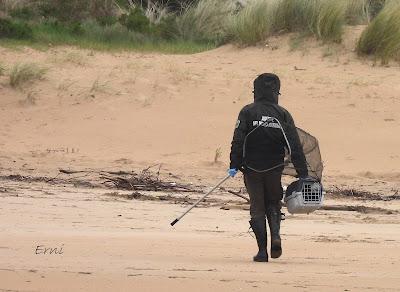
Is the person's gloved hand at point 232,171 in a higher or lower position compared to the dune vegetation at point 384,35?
higher

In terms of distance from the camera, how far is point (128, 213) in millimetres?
12281

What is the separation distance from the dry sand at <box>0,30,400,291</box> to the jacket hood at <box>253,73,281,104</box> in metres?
1.22

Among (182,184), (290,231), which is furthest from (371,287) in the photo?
(182,184)

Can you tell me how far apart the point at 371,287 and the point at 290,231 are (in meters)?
3.90

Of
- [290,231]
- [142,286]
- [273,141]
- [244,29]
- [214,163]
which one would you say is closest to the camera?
[142,286]

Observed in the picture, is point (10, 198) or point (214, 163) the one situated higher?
point (10, 198)

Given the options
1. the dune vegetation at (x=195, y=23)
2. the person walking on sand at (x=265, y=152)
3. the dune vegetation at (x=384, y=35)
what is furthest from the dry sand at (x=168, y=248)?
the dune vegetation at (x=195, y=23)

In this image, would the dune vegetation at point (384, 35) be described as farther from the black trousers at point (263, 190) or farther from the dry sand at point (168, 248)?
the black trousers at point (263, 190)

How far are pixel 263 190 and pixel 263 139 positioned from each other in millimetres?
423

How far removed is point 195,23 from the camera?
27.3 metres

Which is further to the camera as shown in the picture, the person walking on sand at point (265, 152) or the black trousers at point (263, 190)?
the black trousers at point (263, 190)

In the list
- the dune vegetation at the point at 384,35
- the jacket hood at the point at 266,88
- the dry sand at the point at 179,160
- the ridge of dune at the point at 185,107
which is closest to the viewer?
A: the dry sand at the point at 179,160

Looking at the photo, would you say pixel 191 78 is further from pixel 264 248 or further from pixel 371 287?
pixel 371 287

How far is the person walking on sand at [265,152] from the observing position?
866cm
